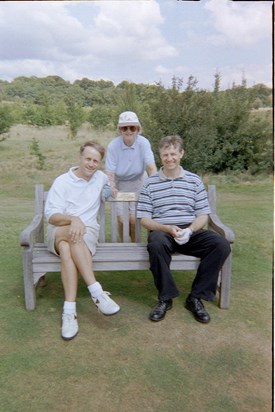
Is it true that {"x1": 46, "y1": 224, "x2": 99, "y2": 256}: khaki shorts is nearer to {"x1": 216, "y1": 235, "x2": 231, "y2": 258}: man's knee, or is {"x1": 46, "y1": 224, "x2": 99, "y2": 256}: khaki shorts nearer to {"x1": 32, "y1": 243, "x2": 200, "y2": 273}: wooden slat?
{"x1": 32, "y1": 243, "x2": 200, "y2": 273}: wooden slat

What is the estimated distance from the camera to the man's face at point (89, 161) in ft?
10.2

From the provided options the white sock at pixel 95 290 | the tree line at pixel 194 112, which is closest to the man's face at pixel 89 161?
the white sock at pixel 95 290

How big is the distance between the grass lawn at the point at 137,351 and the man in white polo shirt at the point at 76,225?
0.64ft

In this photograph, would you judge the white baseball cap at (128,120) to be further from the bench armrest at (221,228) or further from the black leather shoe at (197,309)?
the black leather shoe at (197,309)

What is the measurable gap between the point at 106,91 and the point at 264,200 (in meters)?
8.49

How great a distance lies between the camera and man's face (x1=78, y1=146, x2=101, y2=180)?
10.2ft

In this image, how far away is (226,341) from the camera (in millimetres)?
2740

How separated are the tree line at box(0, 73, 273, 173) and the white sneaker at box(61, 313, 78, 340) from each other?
614 cm

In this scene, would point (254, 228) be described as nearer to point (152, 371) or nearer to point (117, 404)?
point (152, 371)

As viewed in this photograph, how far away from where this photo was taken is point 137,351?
2.62 meters

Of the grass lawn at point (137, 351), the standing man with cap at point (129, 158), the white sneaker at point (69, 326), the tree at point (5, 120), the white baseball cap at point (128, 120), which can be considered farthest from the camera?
the tree at point (5, 120)

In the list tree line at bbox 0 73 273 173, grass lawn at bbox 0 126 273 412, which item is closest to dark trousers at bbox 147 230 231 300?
grass lawn at bbox 0 126 273 412

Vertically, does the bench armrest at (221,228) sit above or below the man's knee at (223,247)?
above

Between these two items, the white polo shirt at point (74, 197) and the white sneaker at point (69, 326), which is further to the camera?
the white polo shirt at point (74, 197)
